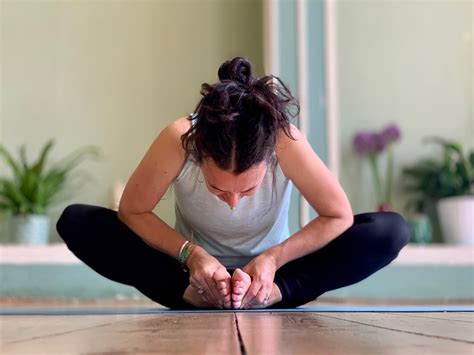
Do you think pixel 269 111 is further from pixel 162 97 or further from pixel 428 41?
pixel 428 41

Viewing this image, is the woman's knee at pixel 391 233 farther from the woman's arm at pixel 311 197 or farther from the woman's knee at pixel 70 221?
the woman's knee at pixel 70 221

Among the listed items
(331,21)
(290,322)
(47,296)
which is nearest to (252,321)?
(290,322)

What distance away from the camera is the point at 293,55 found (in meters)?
3.11

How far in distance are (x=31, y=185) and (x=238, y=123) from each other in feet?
7.54

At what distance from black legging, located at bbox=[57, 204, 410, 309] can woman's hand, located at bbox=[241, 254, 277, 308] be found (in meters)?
0.10

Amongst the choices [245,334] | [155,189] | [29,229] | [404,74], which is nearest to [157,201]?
[155,189]

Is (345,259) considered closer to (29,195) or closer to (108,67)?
(29,195)

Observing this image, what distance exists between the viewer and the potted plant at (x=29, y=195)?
322 centimetres

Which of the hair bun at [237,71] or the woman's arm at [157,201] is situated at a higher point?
the hair bun at [237,71]

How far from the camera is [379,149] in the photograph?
3.48m

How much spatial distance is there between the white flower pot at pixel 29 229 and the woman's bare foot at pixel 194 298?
1.90 m

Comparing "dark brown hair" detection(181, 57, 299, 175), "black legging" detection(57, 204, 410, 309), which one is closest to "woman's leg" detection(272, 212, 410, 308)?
"black legging" detection(57, 204, 410, 309)

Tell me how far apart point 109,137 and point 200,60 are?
1.95ft

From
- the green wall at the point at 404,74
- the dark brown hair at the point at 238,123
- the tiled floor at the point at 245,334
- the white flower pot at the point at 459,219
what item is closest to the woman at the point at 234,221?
the dark brown hair at the point at 238,123
